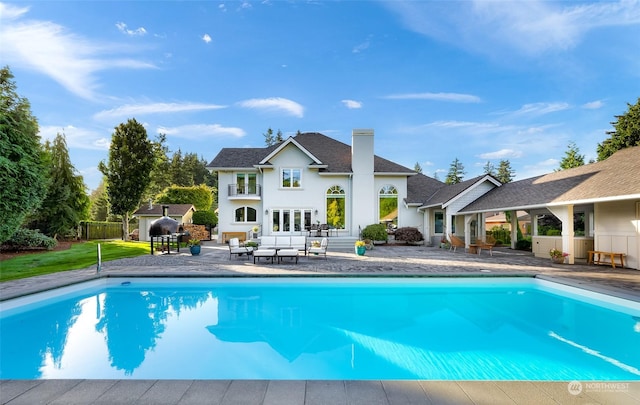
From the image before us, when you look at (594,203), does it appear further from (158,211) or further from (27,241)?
(158,211)

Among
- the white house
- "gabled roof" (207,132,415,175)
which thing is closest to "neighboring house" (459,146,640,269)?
the white house

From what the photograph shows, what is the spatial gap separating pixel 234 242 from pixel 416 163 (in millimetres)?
67456

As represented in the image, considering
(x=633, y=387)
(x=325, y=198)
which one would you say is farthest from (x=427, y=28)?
(x=633, y=387)

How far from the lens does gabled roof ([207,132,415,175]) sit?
23.2m

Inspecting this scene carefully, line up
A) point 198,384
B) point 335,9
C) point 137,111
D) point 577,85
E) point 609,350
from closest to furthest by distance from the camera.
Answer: point 198,384 < point 609,350 < point 335,9 < point 577,85 < point 137,111

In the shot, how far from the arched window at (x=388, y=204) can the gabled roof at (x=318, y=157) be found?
150 centimetres

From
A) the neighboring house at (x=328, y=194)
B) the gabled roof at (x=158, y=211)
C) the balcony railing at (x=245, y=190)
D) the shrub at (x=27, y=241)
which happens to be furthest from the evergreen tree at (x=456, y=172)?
the shrub at (x=27, y=241)

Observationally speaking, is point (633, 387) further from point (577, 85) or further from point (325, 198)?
point (577, 85)

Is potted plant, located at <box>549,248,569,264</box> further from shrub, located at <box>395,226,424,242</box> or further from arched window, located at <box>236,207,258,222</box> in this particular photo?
arched window, located at <box>236,207,258,222</box>

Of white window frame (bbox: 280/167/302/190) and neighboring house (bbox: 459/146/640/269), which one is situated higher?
white window frame (bbox: 280/167/302/190)

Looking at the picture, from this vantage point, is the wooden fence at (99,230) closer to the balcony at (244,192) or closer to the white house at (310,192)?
the white house at (310,192)

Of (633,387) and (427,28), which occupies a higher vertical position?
(427,28)

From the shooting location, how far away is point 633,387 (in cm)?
349

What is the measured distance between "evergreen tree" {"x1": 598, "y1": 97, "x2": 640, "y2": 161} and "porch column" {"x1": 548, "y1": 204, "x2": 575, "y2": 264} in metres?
Answer: 18.6
